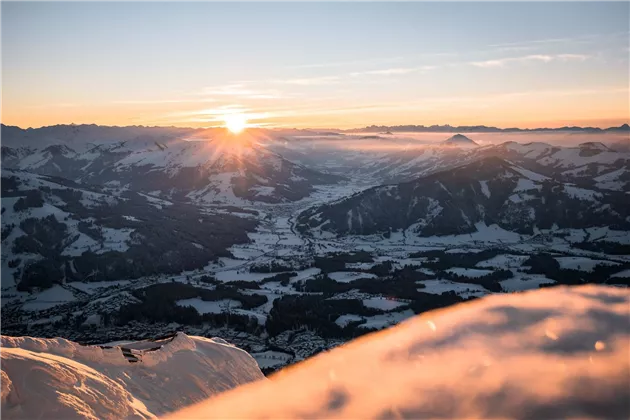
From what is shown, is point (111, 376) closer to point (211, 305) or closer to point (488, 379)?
point (488, 379)

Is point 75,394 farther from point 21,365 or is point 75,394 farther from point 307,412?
point 307,412

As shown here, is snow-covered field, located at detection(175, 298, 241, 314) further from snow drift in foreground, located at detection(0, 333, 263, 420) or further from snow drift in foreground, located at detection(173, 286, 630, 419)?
snow drift in foreground, located at detection(173, 286, 630, 419)

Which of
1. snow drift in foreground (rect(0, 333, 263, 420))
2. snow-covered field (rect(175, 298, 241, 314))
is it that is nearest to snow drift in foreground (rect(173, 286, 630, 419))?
snow drift in foreground (rect(0, 333, 263, 420))

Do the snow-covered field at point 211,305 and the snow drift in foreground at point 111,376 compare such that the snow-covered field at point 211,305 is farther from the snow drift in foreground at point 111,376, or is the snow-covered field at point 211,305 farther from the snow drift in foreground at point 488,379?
the snow drift in foreground at point 488,379

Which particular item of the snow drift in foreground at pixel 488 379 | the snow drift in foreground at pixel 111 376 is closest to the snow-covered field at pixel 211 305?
the snow drift in foreground at pixel 111 376

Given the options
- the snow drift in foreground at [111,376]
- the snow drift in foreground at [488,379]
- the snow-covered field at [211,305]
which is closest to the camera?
the snow drift in foreground at [488,379]

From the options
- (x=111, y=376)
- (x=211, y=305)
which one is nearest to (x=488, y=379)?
(x=111, y=376)

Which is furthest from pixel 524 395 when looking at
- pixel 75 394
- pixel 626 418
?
pixel 75 394
